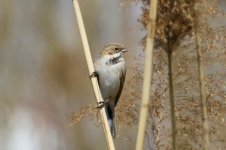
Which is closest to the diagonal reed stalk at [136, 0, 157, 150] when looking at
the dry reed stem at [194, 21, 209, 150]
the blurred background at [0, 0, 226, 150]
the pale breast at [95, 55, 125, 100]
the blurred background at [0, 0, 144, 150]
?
the dry reed stem at [194, 21, 209, 150]

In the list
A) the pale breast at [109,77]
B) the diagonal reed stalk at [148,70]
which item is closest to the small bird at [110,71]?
the pale breast at [109,77]

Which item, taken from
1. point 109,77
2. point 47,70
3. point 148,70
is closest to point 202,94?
point 148,70

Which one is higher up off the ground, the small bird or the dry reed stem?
the dry reed stem

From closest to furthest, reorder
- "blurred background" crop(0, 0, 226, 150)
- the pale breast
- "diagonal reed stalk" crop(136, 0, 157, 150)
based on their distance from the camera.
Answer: "diagonal reed stalk" crop(136, 0, 157, 150)
the pale breast
"blurred background" crop(0, 0, 226, 150)

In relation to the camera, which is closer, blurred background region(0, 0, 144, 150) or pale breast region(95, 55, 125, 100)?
pale breast region(95, 55, 125, 100)

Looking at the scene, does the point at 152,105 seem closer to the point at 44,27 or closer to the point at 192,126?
the point at 192,126

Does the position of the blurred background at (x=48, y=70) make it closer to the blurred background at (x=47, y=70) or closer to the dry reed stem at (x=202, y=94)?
the blurred background at (x=47, y=70)

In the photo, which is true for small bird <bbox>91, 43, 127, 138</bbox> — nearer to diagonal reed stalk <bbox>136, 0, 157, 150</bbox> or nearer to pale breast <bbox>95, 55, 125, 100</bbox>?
pale breast <bbox>95, 55, 125, 100</bbox>

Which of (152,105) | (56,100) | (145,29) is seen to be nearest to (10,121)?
(56,100)
